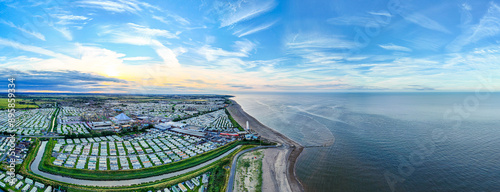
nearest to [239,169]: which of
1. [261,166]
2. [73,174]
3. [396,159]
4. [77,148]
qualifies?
[261,166]

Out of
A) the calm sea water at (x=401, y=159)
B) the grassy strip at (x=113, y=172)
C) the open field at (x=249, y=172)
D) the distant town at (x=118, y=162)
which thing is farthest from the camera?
the grassy strip at (x=113, y=172)

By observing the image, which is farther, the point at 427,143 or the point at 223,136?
the point at 223,136

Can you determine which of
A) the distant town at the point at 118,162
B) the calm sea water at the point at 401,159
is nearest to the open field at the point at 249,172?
the distant town at the point at 118,162

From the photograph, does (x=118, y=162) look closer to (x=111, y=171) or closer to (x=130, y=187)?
(x=111, y=171)

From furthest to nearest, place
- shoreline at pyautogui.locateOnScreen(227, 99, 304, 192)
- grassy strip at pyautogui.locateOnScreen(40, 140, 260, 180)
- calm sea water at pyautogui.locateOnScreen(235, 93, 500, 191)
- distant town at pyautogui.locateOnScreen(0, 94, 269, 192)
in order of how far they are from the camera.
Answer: shoreline at pyautogui.locateOnScreen(227, 99, 304, 192), grassy strip at pyautogui.locateOnScreen(40, 140, 260, 180), calm sea water at pyautogui.locateOnScreen(235, 93, 500, 191), distant town at pyautogui.locateOnScreen(0, 94, 269, 192)

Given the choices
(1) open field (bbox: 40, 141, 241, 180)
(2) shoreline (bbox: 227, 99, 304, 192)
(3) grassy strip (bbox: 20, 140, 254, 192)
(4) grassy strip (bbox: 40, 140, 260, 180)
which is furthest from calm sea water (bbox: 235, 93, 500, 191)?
(1) open field (bbox: 40, 141, 241, 180)

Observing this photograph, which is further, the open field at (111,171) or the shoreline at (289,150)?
the shoreline at (289,150)

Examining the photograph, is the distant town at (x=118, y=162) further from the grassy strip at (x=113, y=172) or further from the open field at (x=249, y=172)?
the open field at (x=249, y=172)

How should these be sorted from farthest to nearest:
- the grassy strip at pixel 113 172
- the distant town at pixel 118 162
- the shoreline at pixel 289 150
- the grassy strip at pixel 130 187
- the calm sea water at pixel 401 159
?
the shoreline at pixel 289 150 → the grassy strip at pixel 113 172 → the calm sea water at pixel 401 159 → the distant town at pixel 118 162 → the grassy strip at pixel 130 187

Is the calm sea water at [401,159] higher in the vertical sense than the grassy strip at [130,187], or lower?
higher

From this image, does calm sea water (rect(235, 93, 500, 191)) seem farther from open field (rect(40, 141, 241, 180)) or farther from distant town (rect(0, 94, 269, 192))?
open field (rect(40, 141, 241, 180))

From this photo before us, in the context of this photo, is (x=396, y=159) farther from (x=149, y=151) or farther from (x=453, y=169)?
(x=149, y=151)
